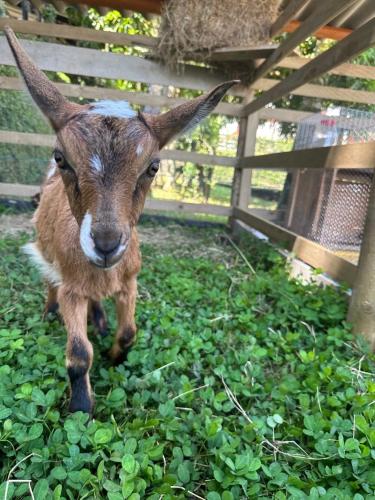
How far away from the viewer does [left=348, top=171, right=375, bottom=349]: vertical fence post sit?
258 centimetres

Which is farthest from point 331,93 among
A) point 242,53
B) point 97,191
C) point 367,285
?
point 97,191

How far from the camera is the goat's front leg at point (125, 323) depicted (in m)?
2.41

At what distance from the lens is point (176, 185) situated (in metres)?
9.34

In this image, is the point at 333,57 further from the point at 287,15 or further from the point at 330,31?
the point at 330,31

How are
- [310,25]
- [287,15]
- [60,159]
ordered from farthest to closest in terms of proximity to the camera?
1. [287,15]
2. [310,25]
3. [60,159]

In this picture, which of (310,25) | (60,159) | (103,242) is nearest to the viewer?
(103,242)

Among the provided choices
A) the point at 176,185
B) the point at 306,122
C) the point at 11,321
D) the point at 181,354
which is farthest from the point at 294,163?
the point at 176,185

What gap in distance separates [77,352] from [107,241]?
2.51ft

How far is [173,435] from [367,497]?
82cm

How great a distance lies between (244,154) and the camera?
6586mm

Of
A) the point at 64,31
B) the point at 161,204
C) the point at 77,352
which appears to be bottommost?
the point at 161,204

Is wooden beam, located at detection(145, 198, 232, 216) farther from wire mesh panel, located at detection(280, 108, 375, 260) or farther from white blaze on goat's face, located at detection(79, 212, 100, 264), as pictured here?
white blaze on goat's face, located at detection(79, 212, 100, 264)

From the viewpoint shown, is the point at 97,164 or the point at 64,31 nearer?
the point at 97,164

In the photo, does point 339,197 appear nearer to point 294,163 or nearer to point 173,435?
point 294,163
